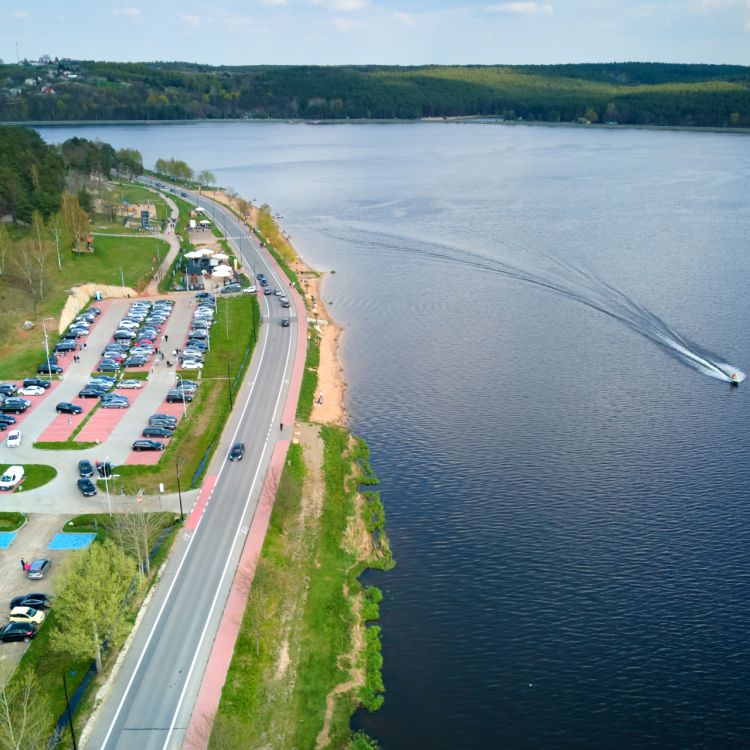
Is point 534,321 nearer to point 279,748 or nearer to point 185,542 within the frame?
point 185,542

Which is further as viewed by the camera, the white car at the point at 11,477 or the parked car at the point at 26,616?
the white car at the point at 11,477

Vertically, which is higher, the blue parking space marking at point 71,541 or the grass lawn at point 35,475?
the grass lawn at point 35,475

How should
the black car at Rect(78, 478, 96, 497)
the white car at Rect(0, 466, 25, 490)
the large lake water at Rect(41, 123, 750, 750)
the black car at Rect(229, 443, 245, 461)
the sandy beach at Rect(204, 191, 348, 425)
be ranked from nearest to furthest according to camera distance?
the large lake water at Rect(41, 123, 750, 750) < the black car at Rect(78, 478, 96, 497) < the white car at Rect(0, 466, 25, 490) < the black car at Rect(229, 443, 245, 461) < the sandy beach at Rect(204, 191, 348, 425)

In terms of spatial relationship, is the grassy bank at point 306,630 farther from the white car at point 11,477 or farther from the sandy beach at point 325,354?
the white car at point 11,477

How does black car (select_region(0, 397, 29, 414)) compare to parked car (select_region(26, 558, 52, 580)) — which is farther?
black car (select_region(0, 397, 29, 414))

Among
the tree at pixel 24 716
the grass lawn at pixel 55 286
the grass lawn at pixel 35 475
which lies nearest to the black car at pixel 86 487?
the grass lawn at pixel 35 475

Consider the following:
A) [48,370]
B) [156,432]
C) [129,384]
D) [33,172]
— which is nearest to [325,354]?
[129,384]

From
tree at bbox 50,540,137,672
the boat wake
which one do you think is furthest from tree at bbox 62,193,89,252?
tree at bbox 50,540,137,672

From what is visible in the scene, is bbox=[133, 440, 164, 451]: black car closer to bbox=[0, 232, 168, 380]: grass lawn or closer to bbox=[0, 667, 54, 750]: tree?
bbox=[0, 232, 168, 380]: grass lawn
